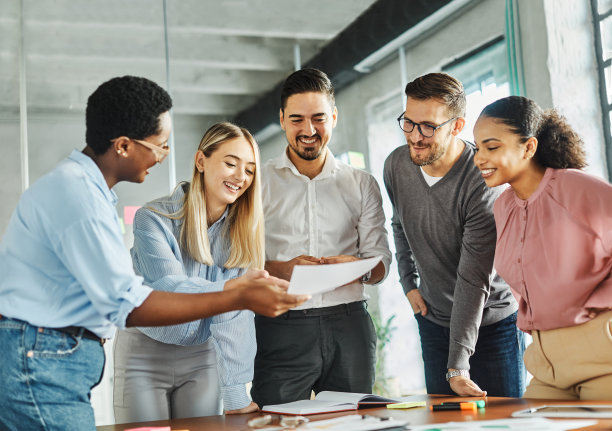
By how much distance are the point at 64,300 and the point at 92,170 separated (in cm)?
28

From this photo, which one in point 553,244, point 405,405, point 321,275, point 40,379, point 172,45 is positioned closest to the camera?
point 40,379

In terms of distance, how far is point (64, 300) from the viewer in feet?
4.29

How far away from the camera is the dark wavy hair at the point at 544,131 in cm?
193

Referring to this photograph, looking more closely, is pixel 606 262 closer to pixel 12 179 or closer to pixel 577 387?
pixel 577 387

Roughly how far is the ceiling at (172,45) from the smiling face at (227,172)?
2682 mm

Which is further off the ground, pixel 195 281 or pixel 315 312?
pixel 195 281

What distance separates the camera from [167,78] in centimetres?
477

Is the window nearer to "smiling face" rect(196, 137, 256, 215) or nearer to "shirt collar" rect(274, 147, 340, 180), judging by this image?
"shirt collar" rect(274, 147, 340, 180)

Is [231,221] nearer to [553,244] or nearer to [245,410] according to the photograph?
[245,410]

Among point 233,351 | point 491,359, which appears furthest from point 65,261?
point 491,359

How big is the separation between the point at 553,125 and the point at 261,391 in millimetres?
1292

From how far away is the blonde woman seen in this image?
1.94 meters

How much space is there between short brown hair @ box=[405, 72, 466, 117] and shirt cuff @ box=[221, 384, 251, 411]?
3.76 ft

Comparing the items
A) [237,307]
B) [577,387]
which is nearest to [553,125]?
[577,387]
